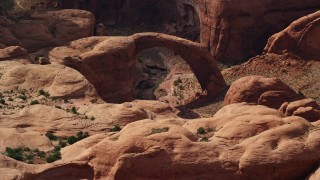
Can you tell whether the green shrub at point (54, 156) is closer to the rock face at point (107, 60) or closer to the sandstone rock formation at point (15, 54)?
the sandstone rock formation at point (15, 54)

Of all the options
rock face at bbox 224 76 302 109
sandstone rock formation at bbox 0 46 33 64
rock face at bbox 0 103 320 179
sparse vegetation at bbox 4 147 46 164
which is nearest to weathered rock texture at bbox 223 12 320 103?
rock face at bbox 224 76 302 109

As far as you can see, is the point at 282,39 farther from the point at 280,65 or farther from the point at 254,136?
the point at 254,136

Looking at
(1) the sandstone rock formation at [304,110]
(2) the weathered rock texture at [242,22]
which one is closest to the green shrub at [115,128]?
(1) the sandstone rock formation at [304,110]

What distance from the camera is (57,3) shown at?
11662 centimetres

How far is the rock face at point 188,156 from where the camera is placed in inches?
1982

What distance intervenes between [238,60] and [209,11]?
6293 mm

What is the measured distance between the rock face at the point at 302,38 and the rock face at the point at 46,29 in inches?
763

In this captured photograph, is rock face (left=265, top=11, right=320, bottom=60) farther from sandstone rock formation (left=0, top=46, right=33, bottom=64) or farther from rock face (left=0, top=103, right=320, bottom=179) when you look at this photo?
rock face (left=0, top=103, right=320, bottom=179)

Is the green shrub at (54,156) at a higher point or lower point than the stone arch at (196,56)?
higher

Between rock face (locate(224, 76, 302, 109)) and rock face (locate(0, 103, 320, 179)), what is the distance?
25.6 metres

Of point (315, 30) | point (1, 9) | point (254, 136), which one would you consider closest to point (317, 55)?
point (315, 30)

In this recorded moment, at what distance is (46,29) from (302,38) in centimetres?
2550

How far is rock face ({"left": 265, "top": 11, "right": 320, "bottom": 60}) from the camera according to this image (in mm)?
93688

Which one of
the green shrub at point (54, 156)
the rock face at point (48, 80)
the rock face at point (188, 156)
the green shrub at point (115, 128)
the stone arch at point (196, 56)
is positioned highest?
the rock face at point (188, 156)
